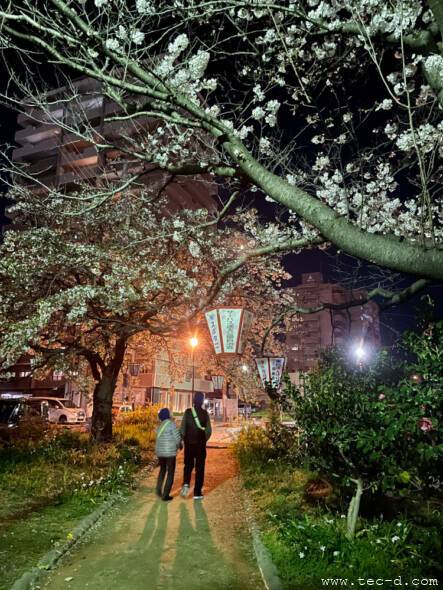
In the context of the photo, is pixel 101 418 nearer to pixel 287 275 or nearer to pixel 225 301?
pixel 225 301

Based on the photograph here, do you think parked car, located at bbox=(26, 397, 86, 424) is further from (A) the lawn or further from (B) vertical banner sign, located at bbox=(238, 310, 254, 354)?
(B) vertical banner sign, located at bbox=(238, 310, 254, 354)

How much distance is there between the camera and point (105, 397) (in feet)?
46.1

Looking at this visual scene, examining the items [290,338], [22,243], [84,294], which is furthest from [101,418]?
[290,338]

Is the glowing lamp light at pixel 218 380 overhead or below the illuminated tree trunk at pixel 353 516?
overhead

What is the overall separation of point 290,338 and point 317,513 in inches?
3046

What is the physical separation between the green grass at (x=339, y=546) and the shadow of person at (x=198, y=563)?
0.70 meters

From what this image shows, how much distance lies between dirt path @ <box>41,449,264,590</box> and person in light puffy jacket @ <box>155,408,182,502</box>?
0.28 m

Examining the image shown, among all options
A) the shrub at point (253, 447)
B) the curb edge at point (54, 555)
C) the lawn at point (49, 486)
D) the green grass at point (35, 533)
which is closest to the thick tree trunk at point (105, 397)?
the lawn at point (49, 486)

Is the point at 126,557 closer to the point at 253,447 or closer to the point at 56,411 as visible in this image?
the point at 253,447

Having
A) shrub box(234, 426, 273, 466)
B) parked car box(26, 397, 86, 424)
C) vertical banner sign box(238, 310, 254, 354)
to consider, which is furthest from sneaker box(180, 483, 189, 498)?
parked car box(26, 397, 86, 424)

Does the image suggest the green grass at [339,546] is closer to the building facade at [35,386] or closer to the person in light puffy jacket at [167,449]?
the person in light puffy jacket at [167,449]

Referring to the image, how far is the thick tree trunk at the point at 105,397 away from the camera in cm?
1384

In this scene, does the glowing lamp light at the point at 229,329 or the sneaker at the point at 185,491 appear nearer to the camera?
the glowing lamp light at the point at 229,329

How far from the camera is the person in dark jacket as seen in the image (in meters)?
8.95
